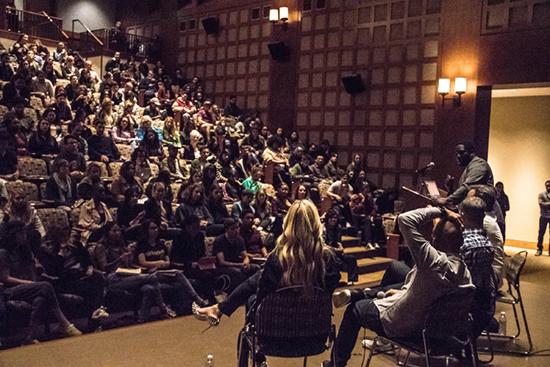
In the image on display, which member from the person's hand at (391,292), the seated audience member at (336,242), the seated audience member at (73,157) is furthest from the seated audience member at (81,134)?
the person's hand at (391,292)

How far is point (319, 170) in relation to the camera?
10289 millimetres

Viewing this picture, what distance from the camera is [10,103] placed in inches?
311

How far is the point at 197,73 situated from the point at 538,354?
37.4 feet

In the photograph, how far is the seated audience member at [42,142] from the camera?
22.2 ft

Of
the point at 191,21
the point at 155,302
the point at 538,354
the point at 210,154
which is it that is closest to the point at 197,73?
the point at 191,21

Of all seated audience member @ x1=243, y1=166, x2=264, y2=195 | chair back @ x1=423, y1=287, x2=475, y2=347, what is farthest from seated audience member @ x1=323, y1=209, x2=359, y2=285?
chair back @ x1=423, y1=287, x2=475, y2=347

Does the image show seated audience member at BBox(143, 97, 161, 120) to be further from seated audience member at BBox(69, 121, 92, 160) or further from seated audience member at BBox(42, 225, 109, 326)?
seated audience member at BBox(42, 225, 109, 326)

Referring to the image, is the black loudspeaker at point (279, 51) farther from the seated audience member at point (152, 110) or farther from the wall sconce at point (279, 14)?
the seated audience member at point (152, 110)

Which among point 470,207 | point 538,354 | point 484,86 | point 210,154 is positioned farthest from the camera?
point 484,86

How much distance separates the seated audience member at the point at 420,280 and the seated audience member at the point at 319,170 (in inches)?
277

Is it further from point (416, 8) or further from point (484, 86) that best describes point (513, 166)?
Answer: point (416, 8)

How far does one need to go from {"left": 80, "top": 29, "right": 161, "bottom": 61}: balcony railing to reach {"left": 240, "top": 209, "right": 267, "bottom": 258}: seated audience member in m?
9.39

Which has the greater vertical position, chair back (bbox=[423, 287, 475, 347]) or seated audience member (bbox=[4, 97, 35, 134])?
seated audience member (bbox=[4, 97, 35, 134])

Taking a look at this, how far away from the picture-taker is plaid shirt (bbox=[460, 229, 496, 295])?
3.50 m
